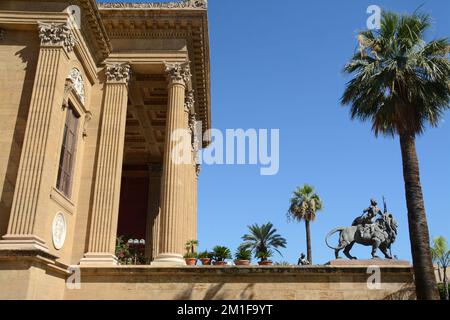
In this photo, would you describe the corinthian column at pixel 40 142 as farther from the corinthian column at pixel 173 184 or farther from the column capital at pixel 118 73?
the corinthian column at pixel 173 184

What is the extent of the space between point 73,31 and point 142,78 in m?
6.28

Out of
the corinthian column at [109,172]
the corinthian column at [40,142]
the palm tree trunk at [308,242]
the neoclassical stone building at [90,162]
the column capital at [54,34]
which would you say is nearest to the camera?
the corinthian column at [40,142]

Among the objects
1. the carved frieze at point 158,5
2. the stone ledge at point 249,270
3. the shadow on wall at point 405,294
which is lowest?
the shadow on wall at point 405,294

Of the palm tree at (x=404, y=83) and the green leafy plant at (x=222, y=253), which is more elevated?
the palm tree at (x=404, y=83)

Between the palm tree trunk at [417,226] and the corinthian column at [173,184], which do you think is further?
the corinthian column at [173,184]

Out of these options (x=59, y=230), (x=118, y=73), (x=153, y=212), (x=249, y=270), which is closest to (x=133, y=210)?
(x=153, y=212)

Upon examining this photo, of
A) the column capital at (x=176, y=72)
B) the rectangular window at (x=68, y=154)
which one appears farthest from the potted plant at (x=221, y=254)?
the column capital at (x=176, y=72)

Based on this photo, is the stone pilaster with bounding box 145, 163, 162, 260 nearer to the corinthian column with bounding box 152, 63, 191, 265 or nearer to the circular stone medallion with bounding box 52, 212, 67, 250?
the corinthian column with bounding box 152, 63, 191, 265

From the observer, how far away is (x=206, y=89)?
2777 cm

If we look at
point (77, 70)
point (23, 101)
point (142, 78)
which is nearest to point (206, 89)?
point (142, 78)

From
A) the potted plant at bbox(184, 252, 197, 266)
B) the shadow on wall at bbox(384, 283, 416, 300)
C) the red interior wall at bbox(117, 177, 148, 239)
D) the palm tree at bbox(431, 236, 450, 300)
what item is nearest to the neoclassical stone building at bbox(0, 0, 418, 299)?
the shadow on wall at bbox(384, 283, 416, 300)

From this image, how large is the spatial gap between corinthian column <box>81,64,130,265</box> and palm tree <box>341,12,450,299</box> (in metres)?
10.6

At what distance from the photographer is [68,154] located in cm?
1830

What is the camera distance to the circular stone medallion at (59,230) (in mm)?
16172
